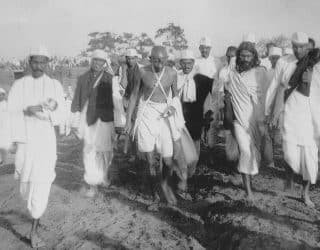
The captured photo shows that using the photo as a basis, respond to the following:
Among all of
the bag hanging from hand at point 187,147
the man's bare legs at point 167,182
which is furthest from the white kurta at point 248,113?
the man's bare legs at point 167,182

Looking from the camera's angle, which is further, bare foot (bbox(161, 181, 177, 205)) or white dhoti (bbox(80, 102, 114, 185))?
white dhoti (bbox(80, 102, 114, 185))

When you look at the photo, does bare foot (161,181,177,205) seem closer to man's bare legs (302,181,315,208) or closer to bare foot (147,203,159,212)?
bare foot (147,203,159,212)

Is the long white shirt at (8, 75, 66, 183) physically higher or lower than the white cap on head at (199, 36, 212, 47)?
lower

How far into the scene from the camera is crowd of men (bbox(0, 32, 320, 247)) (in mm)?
4766

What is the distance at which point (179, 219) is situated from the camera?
543 cm

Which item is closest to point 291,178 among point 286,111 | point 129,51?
point 286,111

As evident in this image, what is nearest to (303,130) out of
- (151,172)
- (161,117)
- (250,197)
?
(250,197)

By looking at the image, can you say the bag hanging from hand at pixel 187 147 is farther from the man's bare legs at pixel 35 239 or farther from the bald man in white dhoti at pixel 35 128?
the man's bare legs at pixel 35 239

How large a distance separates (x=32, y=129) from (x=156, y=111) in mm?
1638

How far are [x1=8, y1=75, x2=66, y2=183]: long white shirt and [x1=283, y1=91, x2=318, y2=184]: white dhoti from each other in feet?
9.47

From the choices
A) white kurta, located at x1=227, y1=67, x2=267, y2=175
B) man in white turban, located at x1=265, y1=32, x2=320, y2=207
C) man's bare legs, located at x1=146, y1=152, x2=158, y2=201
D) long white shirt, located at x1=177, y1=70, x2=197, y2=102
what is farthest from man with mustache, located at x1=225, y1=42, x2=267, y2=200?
man's bare legs, located at x1=146, y1=152, x2=158, y2=201

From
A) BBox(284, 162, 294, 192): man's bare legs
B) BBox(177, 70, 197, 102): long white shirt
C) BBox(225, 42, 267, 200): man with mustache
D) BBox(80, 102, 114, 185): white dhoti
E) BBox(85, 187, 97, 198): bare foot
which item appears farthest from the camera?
BBox(177, 70, 197, 102): long white shirt

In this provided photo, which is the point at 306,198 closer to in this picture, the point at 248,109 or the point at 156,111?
the point at 248,109

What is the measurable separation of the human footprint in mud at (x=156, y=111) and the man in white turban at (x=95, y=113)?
0.82 meters
